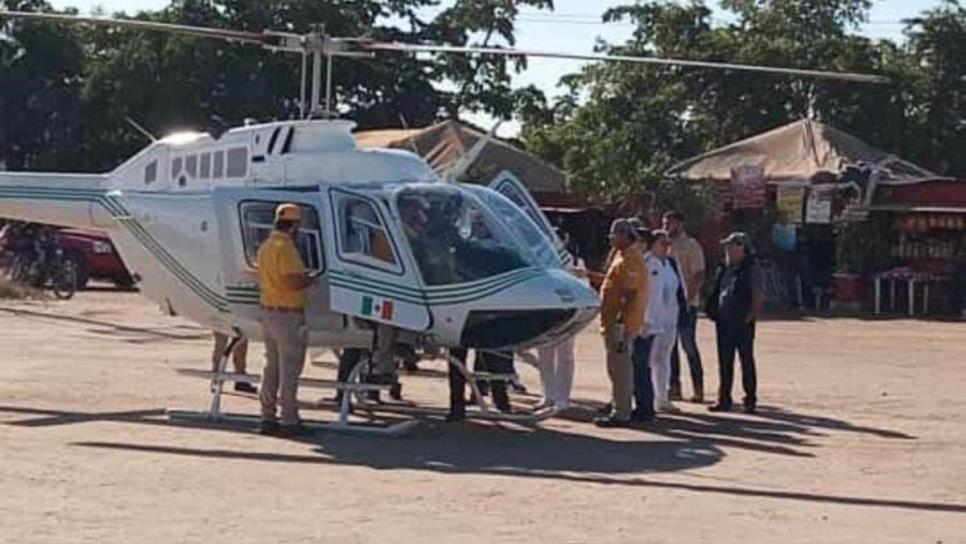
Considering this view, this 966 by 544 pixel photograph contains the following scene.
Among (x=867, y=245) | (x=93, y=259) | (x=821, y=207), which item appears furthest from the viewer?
(x=93, y=259)

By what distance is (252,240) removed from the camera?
51.2 ft

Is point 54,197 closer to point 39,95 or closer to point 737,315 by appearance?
point 737,315

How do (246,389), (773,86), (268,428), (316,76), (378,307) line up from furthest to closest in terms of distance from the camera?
(773,86) < (246,389) < (316,76) < (378,307) < (268,428)

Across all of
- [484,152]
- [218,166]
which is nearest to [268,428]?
[218,166]

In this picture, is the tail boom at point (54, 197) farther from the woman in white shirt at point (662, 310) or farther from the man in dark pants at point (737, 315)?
the man in dark pants at point (737, 315)

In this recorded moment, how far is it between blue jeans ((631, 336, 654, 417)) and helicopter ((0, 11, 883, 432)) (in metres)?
1.15

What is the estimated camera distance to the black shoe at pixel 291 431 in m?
14.3

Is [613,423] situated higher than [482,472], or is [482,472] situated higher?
[613,423]

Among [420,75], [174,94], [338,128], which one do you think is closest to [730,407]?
[338,128]

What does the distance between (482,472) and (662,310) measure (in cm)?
425

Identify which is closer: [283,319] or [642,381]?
[283,319]

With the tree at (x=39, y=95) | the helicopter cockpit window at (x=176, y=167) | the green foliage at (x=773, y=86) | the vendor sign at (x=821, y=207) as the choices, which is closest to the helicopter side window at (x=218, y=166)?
the helicopter cockpit window at (x=176, y=167)

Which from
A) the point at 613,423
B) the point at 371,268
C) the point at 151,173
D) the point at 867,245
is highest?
the point at 151,173

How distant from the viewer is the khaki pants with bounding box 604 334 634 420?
1528 cm
